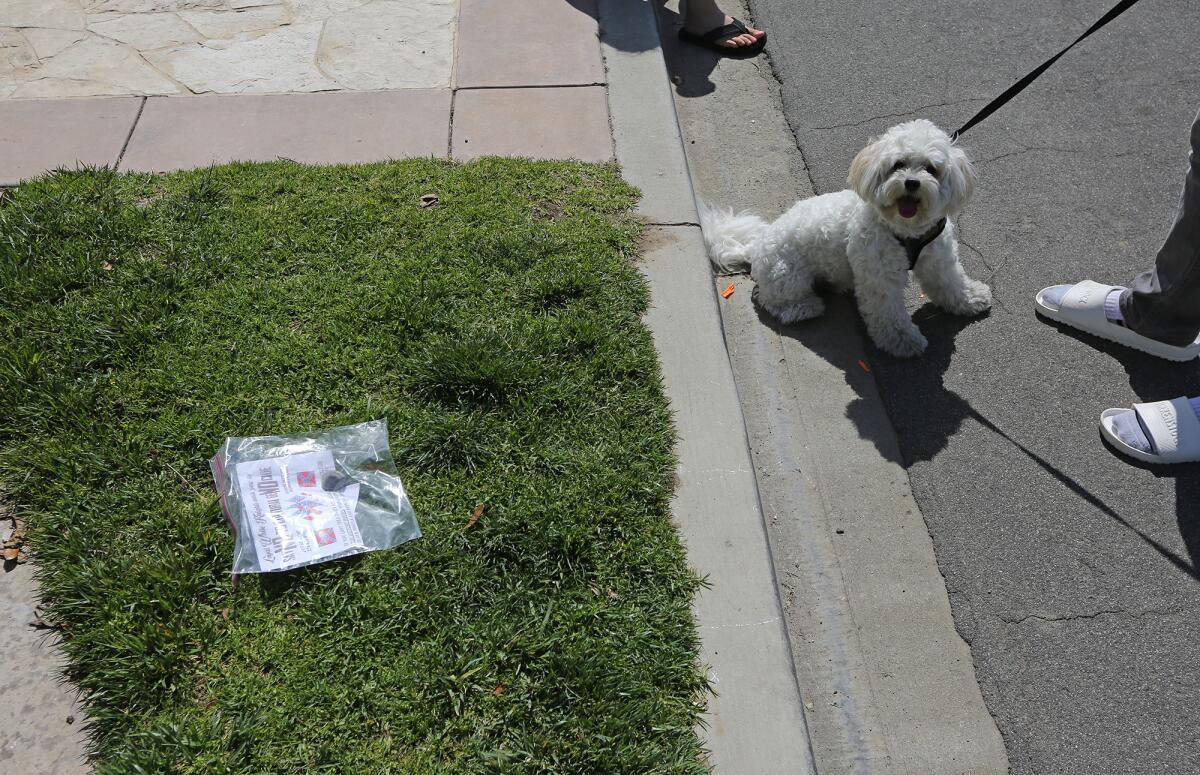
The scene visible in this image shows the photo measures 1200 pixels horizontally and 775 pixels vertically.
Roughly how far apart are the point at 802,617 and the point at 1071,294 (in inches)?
82.9

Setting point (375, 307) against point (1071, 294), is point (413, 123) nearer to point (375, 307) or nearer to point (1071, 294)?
point (375, 307)

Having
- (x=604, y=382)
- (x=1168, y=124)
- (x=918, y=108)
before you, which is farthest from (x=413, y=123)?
(x=1168, y=124)

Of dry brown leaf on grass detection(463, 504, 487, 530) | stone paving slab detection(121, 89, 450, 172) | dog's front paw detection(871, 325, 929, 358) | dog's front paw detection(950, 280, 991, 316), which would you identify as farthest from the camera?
stone paving slab detection(121, 89, 450, 172)

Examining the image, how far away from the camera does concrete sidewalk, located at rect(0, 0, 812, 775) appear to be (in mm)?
3031

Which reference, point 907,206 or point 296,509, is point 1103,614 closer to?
point 907,206

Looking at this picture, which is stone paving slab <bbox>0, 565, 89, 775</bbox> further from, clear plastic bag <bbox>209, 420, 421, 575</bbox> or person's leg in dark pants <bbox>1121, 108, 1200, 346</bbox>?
person's leg in dark pants <bbox>1121, 108, 1200, 346</bbox>

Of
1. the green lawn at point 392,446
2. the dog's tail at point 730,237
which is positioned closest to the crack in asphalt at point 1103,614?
the green lawn at point 392,446

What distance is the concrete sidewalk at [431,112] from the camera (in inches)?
119

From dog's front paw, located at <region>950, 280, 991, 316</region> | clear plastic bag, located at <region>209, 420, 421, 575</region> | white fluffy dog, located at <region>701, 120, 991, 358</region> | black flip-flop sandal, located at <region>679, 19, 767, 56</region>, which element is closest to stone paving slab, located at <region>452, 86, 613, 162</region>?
white fluffy dog, located at <region>701, 120, 991, 358</region>

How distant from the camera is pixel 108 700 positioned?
2510 mm

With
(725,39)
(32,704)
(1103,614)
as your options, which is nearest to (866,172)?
(1103,614)

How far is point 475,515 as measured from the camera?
3.00 metres

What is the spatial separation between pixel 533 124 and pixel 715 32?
1759mm

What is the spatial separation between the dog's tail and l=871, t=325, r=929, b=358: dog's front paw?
2.53 feet
